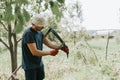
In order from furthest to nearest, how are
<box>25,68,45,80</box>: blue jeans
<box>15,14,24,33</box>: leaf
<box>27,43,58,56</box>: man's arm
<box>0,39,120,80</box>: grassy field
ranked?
<box>0,39,120,80</box>: grassy field < <box>25,68,45,80</box>: blue jeans < <box>27,43,58,56</box>: man's arm < <box>15,14,24,33</box>: leaf

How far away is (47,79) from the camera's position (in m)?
9.31

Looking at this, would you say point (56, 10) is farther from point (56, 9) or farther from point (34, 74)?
point (34, 74)

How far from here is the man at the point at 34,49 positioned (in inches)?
167

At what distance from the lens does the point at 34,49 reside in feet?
13.9

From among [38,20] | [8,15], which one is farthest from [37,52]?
[8,15]

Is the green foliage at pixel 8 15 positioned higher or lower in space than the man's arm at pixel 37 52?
higher

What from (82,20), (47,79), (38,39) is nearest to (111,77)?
(47,79)

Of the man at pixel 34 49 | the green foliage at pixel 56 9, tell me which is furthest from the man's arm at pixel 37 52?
the green foliage at pixel 56 9

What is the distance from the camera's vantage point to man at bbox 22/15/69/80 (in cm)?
425

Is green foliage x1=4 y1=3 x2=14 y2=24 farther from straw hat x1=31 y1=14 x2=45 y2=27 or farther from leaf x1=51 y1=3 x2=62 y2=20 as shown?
straw hat x1=31 y1=14 x2=45 y2=27

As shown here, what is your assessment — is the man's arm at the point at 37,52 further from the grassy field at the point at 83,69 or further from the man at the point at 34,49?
the grassy field at the point at 83,69

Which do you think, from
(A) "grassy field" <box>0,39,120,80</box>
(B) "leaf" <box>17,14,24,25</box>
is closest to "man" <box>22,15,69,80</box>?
(B) "leaf" <box>17,14,24,25</box>

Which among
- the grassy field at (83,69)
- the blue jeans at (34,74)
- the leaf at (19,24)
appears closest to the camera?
the leaf at (19,24)

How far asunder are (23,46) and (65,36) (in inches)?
932
